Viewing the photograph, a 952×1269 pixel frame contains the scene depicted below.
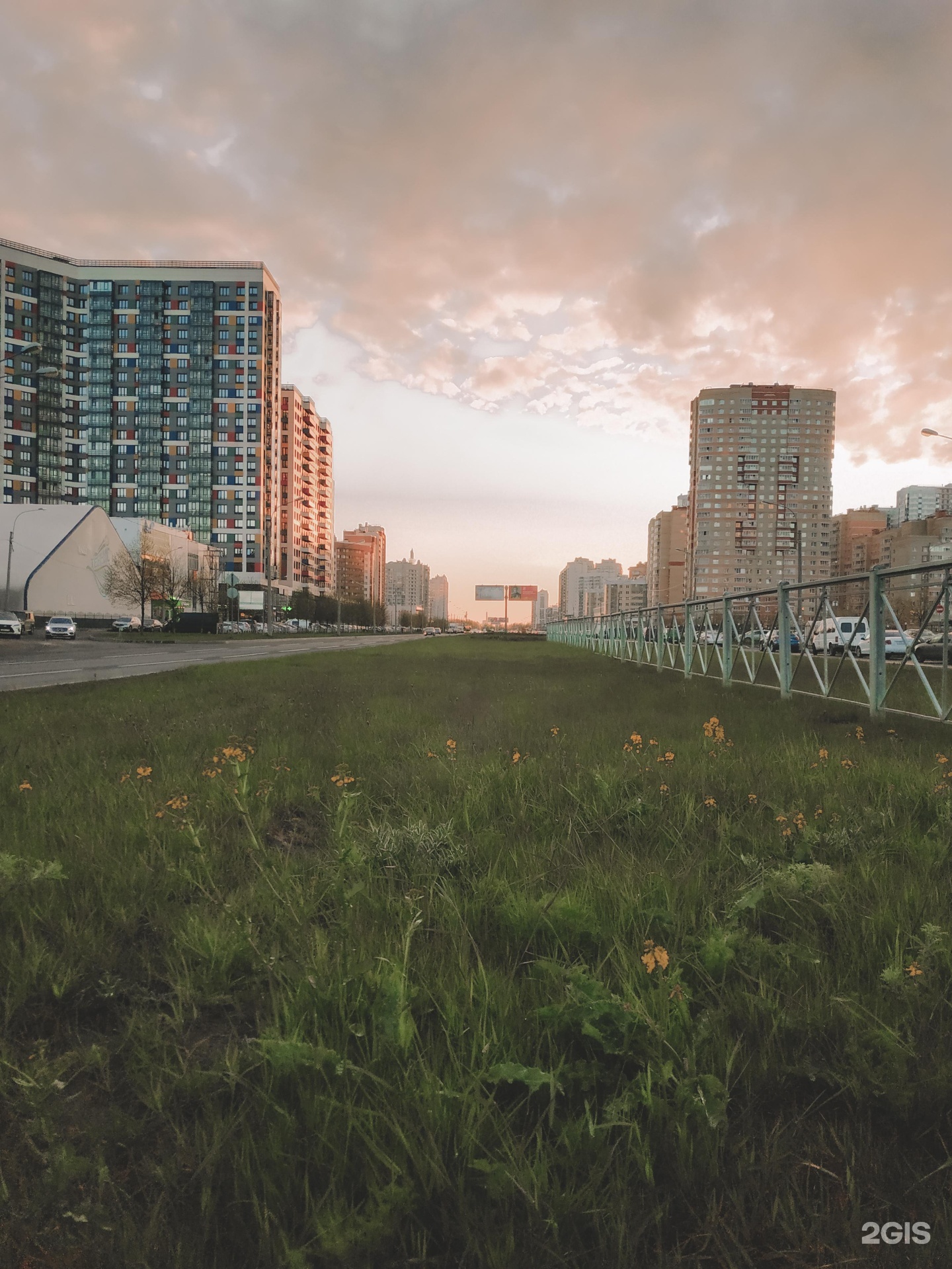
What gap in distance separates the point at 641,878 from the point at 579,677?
35.9ft

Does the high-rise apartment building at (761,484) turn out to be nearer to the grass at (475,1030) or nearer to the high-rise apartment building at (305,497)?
the high-rise apartment building at (305,497)

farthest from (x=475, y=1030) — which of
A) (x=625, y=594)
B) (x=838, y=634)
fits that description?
(x=625, y=594)

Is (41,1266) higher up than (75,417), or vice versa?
(75,417)

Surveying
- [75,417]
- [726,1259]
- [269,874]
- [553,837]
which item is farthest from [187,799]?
[75,417]

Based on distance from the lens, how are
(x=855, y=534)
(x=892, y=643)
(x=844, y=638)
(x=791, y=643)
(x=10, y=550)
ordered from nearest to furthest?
(x=892, y=643) → (x=844, y=638) → (x=791, y=643) → (x=10, y=550) → (x=855, y=534)

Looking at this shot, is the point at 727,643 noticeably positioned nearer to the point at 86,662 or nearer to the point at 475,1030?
the point at 475,1030

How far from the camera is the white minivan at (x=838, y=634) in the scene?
7.66 meters

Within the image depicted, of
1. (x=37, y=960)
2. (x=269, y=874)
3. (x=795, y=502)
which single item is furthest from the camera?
(x=795, y=502)

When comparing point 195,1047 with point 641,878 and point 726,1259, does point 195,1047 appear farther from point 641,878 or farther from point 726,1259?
Result: point 641,878

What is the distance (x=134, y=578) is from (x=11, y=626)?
2298 cm

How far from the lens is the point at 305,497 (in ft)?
456

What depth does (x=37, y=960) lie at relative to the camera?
187 cm

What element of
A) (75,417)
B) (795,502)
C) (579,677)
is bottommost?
(579,677)

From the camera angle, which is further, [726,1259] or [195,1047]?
[195,1047]
